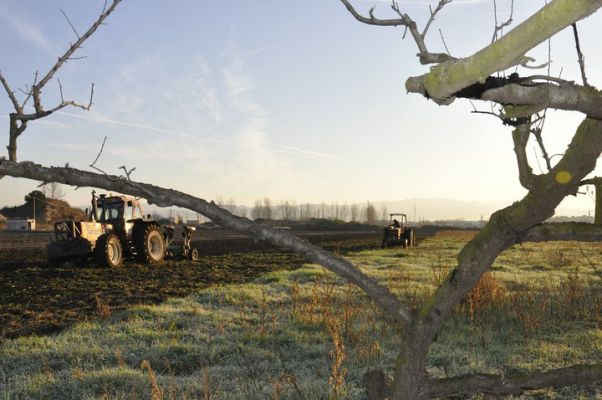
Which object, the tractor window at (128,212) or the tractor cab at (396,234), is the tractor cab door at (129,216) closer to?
the tractor window at (128,212)

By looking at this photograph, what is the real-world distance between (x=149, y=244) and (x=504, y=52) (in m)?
15.5

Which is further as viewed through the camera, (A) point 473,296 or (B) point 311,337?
(A) point 473,296

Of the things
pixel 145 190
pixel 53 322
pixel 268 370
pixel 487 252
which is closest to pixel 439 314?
pixel 487 252

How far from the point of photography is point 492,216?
5.53ft

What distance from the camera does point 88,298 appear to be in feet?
30.5

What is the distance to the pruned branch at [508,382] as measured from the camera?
1.80 meters

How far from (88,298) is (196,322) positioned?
10.8 ft

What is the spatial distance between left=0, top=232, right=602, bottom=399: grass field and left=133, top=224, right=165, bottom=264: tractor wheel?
6.92m

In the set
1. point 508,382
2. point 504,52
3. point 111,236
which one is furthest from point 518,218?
point 111,236

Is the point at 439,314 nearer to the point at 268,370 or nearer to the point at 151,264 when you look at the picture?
the point at 268,370

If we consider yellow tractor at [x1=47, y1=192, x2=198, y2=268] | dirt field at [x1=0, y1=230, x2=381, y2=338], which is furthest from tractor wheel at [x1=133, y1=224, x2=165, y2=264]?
dirt field at [x1=0, y1=230, x2=381, y2=338]

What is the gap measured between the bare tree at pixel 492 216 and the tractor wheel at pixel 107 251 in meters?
13.0

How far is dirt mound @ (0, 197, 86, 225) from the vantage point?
60000 mm

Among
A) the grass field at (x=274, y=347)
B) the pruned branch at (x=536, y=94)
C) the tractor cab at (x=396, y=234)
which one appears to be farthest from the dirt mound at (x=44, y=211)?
the pruned branch at (x=536, y=94)
